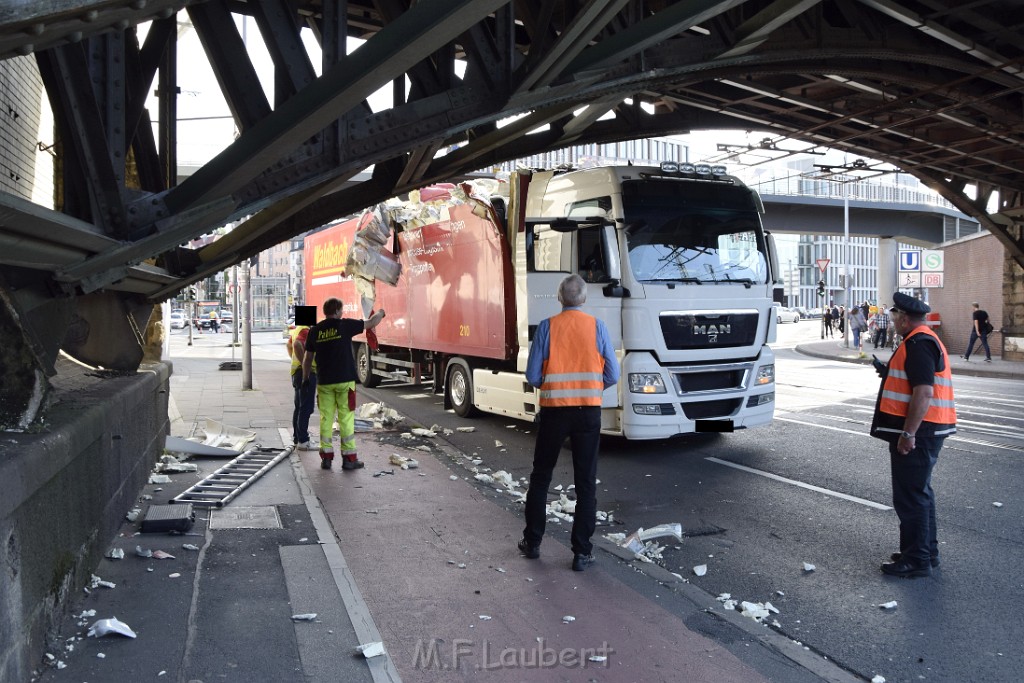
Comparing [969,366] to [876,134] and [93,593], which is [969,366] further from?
[93,593]

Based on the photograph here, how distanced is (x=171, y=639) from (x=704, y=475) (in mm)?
5944

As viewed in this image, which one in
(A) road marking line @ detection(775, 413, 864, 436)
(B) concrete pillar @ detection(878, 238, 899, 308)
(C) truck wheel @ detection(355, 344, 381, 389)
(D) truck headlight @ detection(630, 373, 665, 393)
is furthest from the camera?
(B) concrete pillar @ detection(878, 238, 899, 308)

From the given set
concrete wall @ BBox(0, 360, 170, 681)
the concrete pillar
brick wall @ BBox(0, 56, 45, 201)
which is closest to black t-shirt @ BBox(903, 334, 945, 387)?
concrete wall @ BBox(0, 360, 170, 681)

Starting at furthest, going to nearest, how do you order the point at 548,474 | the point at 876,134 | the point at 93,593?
the point at 876,134, the point at 548,474, the point at 93,593

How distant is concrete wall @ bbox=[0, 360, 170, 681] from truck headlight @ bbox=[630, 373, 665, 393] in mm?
4904

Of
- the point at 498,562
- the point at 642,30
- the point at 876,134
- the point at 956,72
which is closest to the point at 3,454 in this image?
the point at 498,562

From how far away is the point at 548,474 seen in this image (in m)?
6.02

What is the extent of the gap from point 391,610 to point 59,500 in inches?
73.0

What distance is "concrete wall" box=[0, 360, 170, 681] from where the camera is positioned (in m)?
3.51

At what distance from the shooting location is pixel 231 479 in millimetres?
8438

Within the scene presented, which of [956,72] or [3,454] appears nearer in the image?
[3,454]

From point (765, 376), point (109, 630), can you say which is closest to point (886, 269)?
point (765, 376)

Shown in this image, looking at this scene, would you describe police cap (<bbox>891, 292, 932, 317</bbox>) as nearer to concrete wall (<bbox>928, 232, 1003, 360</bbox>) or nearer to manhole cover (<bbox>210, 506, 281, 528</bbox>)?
manhole cover (<bbox>210, 506, 281, 528</bbox>)

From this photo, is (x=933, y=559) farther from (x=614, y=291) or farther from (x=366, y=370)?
(x=366, y=370)
